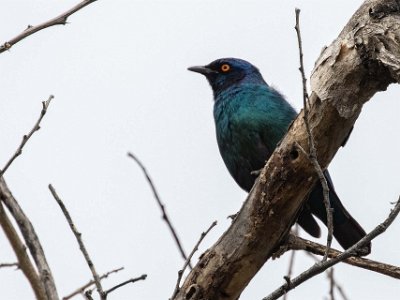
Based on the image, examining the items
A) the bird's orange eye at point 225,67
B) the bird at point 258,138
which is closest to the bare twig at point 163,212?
the bird at point 258,138

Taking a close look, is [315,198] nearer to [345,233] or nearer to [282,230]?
[345,233]

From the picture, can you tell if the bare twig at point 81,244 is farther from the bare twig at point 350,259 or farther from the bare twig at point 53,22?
A: the bare twig at point 350,259

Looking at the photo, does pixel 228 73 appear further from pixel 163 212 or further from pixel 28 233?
pixel 28 233

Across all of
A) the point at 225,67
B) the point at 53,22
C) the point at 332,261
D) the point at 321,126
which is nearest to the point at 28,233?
the point at 53,22

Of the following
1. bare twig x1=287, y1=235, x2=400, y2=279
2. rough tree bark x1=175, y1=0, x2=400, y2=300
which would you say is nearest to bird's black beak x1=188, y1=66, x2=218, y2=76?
bare twig x1=287, y1=235, x2=400, y2=279

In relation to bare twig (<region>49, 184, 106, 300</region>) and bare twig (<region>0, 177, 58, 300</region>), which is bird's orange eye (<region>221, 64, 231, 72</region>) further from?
bare twig (<region>0, 177, 58, 300</region>)

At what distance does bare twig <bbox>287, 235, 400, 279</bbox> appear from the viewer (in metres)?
4.98

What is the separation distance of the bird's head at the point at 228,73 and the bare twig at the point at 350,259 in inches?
90.9

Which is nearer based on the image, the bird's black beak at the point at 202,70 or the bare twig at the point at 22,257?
the bare twig at the point at 22,257

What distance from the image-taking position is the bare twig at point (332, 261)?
3951 millimetres

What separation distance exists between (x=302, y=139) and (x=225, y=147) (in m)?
2.18

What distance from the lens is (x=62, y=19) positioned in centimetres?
381

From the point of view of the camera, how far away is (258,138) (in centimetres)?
657

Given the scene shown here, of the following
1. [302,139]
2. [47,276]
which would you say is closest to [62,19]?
[47,276]
